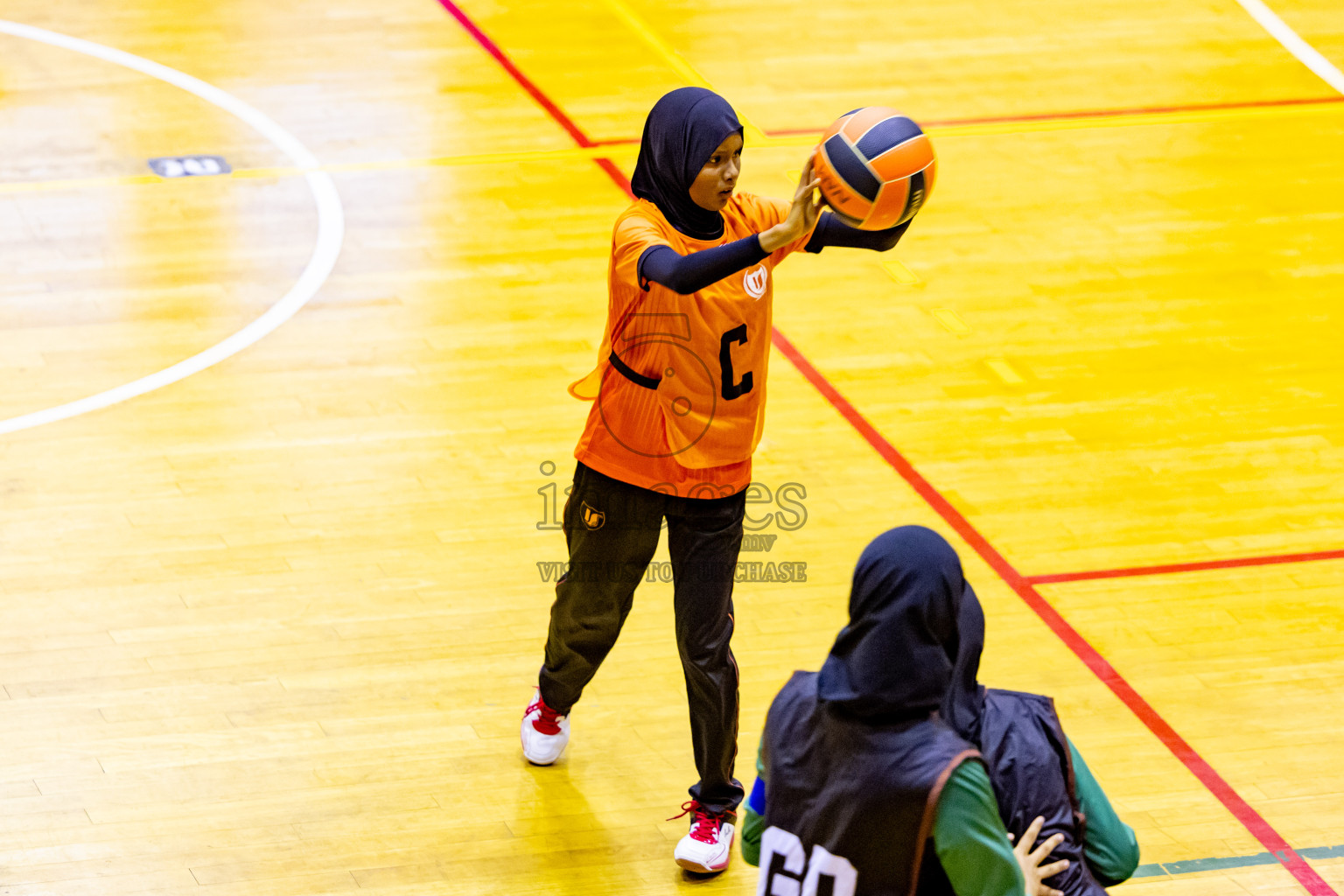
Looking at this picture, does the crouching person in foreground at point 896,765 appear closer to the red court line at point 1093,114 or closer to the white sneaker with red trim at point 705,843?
the white sneaker with red trim at point 705,843

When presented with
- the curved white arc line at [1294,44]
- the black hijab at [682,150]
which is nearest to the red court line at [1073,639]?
the black hijab at [682,150]

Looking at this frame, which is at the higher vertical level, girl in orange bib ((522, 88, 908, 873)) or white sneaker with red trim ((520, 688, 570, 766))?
girl in orange bib ((522, 88, 908, 873))

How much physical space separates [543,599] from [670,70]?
5.09 metres

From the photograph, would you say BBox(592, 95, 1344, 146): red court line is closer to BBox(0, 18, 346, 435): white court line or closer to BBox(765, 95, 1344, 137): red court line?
BBox(765, 95, 1344, 137): red court line

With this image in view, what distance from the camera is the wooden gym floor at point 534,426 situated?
4.72 m

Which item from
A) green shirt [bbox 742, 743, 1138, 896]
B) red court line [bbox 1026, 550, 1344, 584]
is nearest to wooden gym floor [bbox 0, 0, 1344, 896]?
red court line [bbox 1026, 550, 1344, 584]

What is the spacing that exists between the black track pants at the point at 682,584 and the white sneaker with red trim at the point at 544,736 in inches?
11.5

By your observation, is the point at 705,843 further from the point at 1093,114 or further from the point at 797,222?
the point at 1093,114

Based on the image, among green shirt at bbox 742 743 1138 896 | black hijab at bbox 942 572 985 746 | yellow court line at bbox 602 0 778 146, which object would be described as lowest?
yellow court line at bbox 602 0 778 146

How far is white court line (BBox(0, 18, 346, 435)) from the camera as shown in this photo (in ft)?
21.2

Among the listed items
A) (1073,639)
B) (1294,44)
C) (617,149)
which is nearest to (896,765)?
(1073,639)

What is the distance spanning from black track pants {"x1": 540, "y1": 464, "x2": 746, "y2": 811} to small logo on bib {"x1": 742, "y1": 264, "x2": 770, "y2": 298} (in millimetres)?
518

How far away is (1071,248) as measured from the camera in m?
8.06

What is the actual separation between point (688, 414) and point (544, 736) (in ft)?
3.89
